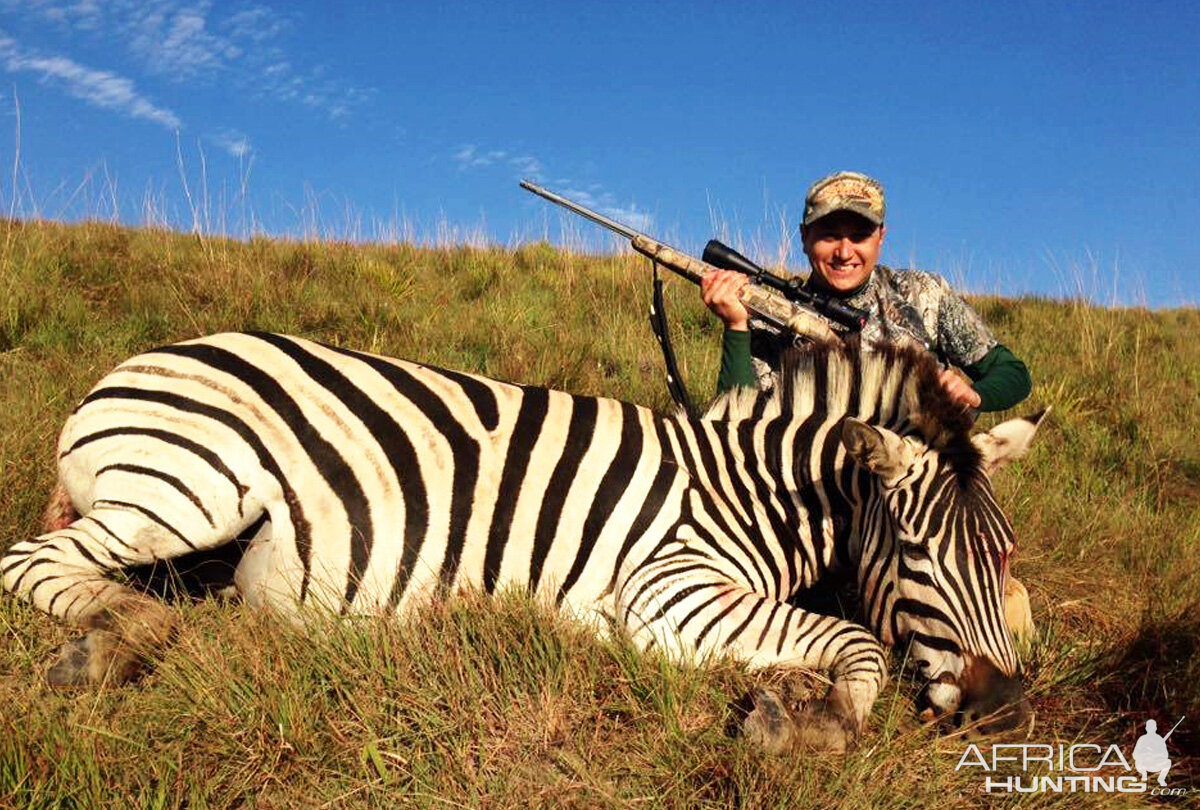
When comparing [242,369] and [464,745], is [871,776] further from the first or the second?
[242,369]

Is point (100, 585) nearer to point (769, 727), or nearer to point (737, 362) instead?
point (769, 727)

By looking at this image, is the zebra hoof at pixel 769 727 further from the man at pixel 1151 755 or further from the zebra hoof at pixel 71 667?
the zebra hoof at pixel 71 667

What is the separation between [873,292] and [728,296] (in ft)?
3.29

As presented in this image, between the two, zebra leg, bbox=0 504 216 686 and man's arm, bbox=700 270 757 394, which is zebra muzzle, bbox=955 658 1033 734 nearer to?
man's arm, bbox=700 270 757 394

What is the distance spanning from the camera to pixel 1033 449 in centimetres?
524

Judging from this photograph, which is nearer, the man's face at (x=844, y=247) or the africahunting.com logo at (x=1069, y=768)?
the africahunting.com logo at (x=1069, y=768)

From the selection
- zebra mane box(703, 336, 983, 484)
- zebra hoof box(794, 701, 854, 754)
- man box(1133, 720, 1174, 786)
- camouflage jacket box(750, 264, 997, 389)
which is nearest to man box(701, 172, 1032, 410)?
camouflage jacket box(750, 264, 997, 389)

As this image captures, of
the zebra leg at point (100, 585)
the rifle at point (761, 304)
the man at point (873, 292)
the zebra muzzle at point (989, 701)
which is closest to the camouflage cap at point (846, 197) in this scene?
the man at point (873, 292)

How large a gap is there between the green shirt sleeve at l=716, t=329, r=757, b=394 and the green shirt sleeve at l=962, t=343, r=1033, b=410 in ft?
3.59

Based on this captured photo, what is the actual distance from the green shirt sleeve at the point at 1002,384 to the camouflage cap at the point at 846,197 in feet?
3.10

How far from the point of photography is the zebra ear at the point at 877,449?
2.60m

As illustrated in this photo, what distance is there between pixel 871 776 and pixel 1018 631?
115 centimetres

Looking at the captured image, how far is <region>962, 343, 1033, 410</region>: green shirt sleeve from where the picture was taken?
4137mm

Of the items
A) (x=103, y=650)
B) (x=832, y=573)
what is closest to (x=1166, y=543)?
(x=832, y=573)
